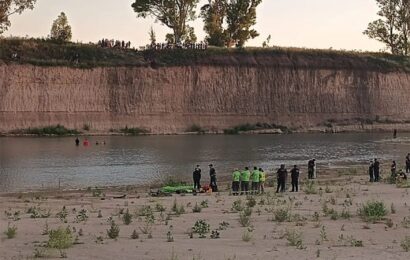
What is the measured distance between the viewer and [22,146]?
4953 cm

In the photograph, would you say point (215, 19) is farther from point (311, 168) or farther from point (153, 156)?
point (311, 168)

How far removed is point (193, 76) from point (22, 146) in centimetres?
2870

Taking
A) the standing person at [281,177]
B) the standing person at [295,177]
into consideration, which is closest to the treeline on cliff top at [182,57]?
the standing person at [281,177]

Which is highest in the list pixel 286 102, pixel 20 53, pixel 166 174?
pixel 20 53

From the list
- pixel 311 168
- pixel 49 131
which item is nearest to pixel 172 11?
pixel 49 131

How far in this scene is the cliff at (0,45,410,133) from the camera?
215 ft

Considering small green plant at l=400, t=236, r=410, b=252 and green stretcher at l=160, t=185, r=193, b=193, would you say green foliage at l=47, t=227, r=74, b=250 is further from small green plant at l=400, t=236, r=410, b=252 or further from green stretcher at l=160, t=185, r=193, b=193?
green stretcher at l=160, t=185, r=193, b=193

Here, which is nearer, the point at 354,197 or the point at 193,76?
the point at 354,197

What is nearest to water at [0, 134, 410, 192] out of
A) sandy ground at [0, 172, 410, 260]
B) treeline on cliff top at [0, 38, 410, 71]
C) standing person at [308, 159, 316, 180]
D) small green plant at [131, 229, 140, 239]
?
standing person at [308, 159, 316, 180]

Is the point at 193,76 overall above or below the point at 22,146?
above

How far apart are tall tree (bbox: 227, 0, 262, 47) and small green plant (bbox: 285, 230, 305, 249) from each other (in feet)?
223

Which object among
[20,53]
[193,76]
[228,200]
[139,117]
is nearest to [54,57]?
[20,53]

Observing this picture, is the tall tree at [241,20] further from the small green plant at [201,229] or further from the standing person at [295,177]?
the small green plant at [201,229]

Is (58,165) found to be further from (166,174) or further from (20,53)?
(20,53)
